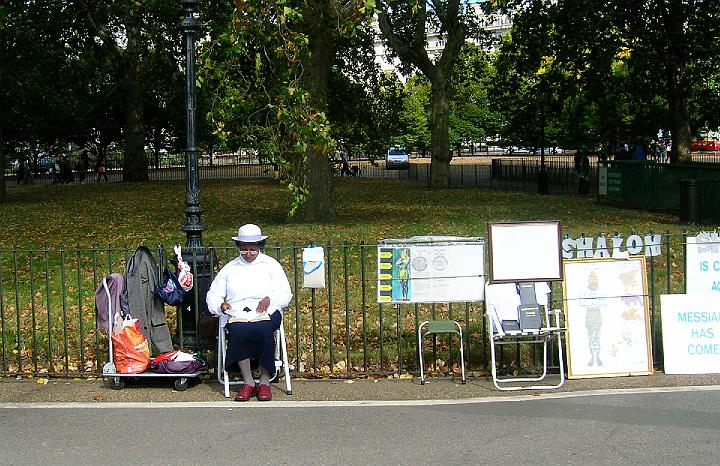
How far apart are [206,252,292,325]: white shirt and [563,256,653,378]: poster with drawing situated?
2.78 m

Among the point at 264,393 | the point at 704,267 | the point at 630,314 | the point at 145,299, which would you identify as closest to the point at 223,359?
the point at 264,393

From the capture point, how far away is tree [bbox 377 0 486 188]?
35.8 metres

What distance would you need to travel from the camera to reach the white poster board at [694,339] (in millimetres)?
9398

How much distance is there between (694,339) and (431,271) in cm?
→ 262

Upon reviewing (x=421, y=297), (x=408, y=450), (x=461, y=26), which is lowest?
(x=408, y=450)

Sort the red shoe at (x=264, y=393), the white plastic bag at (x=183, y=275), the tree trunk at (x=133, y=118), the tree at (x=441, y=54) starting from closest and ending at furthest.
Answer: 1. the red shoe at (x=264, y=393)
2. the white plastic bag at (x=183, y=275)
3. the tree at (x=441, y=54)
4. the tree trunk at (x=133, y=118)

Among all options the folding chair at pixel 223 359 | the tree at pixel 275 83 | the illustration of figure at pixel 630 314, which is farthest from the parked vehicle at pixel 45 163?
the illustration of figure at pixel 630 314

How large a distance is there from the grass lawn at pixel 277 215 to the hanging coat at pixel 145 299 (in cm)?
599

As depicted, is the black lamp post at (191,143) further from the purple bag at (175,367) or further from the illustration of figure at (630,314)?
the illustration of figure at (630,314)

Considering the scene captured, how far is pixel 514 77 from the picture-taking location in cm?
3838

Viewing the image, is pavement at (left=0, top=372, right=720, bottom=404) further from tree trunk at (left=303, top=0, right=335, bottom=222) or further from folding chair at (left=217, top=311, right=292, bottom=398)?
tree trunk at (left=303, top=0, right=335, bottom=222)

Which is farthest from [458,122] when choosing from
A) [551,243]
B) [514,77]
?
[551,243]

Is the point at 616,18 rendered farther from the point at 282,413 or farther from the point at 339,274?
the point at 282,413

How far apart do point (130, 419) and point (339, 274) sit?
7.11 m
